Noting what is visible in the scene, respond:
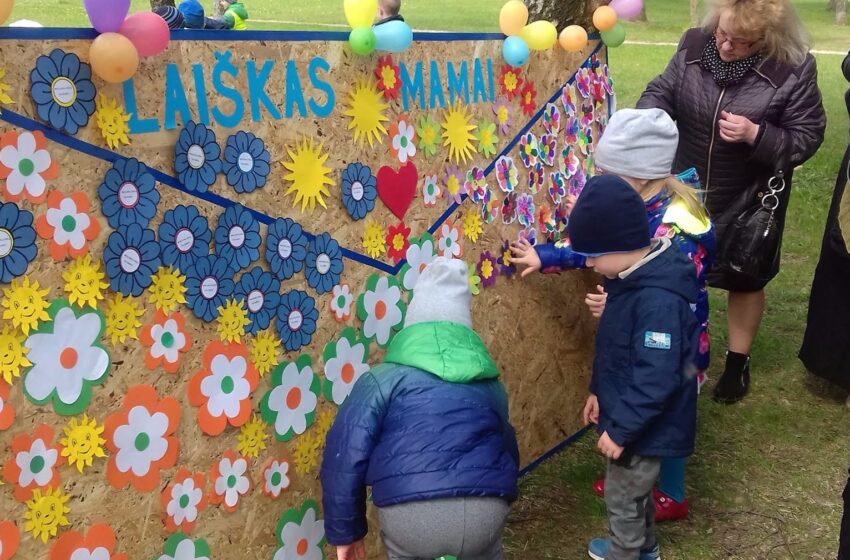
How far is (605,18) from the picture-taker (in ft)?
11.3

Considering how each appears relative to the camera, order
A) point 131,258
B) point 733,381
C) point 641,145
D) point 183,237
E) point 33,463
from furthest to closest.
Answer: point 733,381, point 641,145, point 183,237, point 131,258, point 33,463

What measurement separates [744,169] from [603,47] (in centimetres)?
82

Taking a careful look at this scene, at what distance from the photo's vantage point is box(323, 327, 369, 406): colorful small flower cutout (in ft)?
8.34

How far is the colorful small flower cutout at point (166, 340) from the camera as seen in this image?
2051 millimetres

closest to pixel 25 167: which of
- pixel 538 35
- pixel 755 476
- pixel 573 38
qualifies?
pixel 538 35

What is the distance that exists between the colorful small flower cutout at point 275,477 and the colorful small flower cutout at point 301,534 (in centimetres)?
9

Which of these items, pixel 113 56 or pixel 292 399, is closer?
pixel 113 56

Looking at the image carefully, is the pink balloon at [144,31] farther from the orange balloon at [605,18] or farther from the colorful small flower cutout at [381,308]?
the orange balloon at [605,18]

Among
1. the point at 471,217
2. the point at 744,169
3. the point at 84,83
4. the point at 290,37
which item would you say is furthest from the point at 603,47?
the point at 84,83

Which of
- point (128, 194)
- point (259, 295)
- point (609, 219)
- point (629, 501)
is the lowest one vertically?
point (629, 501)

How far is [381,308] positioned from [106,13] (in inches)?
49.7

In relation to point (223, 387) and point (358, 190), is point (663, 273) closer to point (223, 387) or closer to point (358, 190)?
point (358, 190)

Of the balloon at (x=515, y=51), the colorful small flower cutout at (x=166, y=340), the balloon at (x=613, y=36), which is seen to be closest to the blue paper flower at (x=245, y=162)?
the colorful small flower cutout at (x=166, y=340)

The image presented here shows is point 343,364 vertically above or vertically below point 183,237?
below
